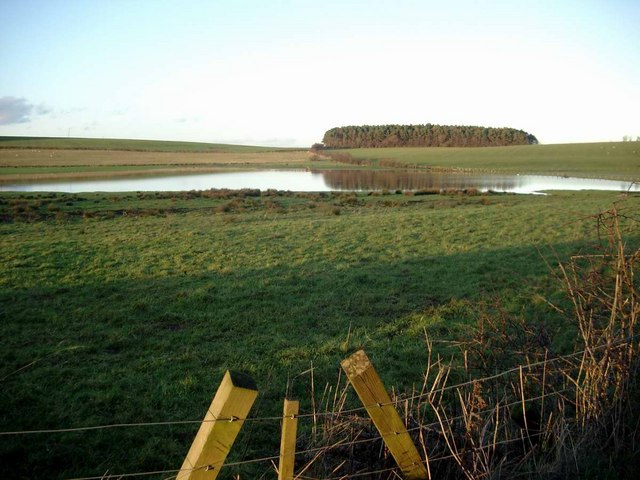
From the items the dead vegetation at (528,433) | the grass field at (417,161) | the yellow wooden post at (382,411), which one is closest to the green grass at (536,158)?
the grass field at (417,161)

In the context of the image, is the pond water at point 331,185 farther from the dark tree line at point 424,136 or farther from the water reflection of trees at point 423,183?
the dark tree line at point 424,136

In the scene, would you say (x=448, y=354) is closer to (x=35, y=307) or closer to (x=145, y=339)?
(x=145, y=339)

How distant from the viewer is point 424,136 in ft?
503

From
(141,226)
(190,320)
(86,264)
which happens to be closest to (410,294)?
(190,320)

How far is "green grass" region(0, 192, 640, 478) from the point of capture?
5059mm

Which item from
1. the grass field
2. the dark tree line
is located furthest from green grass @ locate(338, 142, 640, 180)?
the dark tree line

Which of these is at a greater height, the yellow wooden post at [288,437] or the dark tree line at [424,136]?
the dark tree line at [424,136]

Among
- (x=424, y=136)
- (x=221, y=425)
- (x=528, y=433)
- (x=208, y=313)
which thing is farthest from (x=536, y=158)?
(x=221, y=425)

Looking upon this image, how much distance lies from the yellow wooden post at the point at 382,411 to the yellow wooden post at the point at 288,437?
354 millimetres

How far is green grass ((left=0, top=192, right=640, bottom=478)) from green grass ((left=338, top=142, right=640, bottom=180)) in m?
70.1

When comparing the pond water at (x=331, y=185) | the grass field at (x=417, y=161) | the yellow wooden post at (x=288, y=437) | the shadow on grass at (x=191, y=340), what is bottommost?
the shadow on grass at (x=191, y=340)

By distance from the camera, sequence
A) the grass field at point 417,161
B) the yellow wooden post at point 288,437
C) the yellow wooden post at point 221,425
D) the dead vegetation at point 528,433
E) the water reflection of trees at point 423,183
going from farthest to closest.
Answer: the grass field at point 417,161
the water reflection of trees at point 423,183
the dead vegetation at point 528,433
the yellow wooden post at point 288,437
the yellow wooden post at point 221,425

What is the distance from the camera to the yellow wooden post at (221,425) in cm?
224

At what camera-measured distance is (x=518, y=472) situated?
332 centimetres
